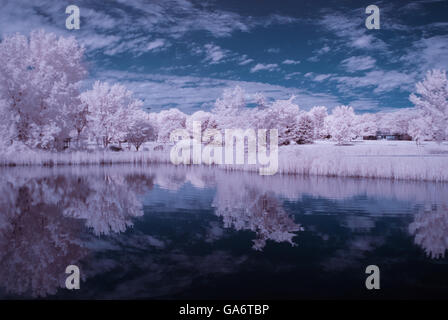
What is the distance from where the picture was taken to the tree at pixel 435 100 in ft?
151

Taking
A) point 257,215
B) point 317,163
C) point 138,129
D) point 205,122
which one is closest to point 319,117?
point 205,122

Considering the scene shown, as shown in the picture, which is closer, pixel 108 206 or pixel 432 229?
pixel 432 229

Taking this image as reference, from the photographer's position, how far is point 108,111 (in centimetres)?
5300

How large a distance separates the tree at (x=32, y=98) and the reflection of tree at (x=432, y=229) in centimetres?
3431

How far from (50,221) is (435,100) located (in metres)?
53.2

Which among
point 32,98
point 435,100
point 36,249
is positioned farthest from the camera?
point 435,100

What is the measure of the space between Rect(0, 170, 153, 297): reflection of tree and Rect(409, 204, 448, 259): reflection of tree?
9481 millimetres

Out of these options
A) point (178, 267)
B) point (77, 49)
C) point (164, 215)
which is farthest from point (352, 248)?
point (77, 49)

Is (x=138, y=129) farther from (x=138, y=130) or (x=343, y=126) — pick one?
(x=343, y=126)

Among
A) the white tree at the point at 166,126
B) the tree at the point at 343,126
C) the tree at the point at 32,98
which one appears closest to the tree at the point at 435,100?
the tree at the point at 343,126

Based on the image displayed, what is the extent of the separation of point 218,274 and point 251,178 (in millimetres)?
17615

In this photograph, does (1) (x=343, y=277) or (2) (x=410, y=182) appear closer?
(1) (x=343, y=277)

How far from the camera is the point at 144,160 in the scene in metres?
39.8
